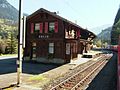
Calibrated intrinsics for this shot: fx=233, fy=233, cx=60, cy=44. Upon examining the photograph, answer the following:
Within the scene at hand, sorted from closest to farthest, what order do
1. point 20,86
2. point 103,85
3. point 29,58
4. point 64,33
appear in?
point 20,86
point 103,85
point 64,33
point 29,58

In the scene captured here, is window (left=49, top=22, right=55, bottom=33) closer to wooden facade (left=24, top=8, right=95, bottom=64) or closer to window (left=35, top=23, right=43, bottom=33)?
wooden facade (left=24, top=8, right=95, bottom=64)

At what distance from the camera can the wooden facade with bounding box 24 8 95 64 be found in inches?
1308

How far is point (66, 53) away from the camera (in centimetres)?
3359

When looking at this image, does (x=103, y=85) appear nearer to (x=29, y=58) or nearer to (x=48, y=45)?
(x=48, y=45)

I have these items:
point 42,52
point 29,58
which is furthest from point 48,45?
point 29,58

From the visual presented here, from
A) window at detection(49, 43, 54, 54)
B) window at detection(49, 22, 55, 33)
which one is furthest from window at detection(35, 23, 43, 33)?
window at detection(49, 43, 54, 54)

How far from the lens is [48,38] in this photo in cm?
3397

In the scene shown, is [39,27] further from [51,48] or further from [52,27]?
[51,48]

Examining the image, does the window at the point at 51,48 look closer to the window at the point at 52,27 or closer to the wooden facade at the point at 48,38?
the wooden facade at the point at 48,38

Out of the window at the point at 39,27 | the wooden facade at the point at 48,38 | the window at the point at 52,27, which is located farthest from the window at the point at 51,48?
the window at the point at 39,27

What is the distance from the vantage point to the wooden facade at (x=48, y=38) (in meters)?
33.2

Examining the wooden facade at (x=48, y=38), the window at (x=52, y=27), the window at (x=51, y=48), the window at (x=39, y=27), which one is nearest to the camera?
the wooden facade at (x=48, y=38)

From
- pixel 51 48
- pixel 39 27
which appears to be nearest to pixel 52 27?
pixel 39 27

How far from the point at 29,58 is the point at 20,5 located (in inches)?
750
